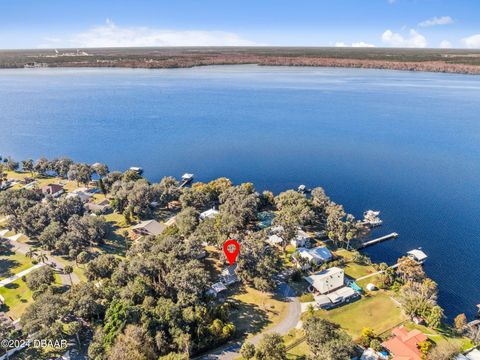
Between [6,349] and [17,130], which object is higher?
[17,130]

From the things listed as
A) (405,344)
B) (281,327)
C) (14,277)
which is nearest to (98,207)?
(14,277)

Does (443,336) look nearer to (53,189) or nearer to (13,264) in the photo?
(13,264)

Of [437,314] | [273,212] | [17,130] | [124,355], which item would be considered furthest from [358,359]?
[17,130]

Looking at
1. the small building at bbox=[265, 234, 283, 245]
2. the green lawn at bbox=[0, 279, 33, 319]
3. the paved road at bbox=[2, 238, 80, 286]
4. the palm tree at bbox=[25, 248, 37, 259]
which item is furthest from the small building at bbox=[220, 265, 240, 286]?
the palm tree at bbox=[25, 248, 37, 259]

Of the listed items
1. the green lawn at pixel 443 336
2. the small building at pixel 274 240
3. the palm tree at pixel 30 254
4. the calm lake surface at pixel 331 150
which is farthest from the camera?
the calm lake surface at pixel 331 150

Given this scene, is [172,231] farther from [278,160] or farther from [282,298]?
[278,160]

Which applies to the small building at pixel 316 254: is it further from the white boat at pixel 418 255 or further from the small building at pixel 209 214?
the small building at pixel 209 214

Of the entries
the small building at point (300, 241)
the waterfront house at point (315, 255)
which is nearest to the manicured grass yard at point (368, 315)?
the waterfront house at point (315, 255)
